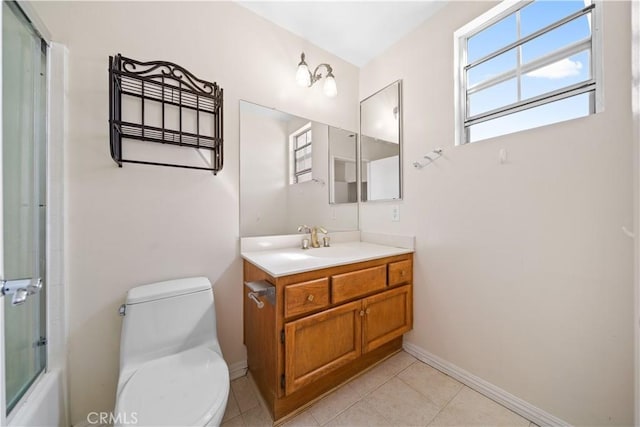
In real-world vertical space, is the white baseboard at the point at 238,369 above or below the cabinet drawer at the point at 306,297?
below

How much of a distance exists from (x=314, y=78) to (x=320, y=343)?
1941 millimetres

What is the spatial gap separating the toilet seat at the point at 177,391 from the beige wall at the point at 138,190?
0.39m

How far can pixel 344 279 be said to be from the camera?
138 centimetres

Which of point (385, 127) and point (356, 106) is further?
point (356, 106)

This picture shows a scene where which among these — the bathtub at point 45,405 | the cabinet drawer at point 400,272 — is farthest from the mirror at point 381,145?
the bathtub at point 45,405

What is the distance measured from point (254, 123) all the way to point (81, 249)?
1226mm

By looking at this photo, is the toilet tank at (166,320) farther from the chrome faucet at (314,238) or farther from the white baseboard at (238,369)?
the chrome faucet at (314,238)

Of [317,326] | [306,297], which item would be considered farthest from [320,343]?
[306,297]

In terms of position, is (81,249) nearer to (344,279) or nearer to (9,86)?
(9,86)

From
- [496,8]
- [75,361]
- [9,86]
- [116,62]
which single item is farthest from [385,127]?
[75,361]

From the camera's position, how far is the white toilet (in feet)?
2.82

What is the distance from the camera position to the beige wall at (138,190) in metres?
1.18

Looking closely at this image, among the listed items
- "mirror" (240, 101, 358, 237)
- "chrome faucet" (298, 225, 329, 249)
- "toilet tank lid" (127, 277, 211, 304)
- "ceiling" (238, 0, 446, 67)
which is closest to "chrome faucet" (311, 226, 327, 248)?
"chrome faucet" (298, 225, 329, 249)

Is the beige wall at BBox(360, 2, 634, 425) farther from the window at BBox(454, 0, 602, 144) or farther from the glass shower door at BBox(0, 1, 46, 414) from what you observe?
the glass shower door at BBox(0, 1, 46, 414)
